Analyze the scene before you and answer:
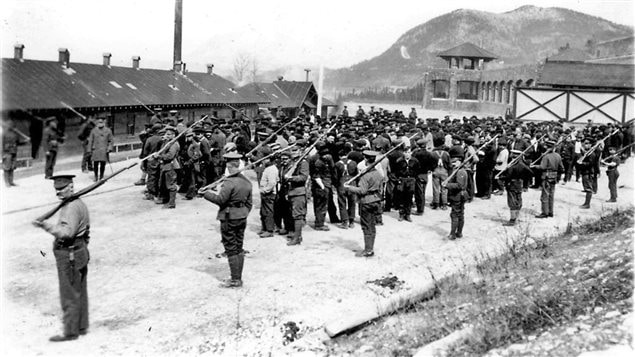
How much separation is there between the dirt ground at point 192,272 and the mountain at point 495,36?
104 m

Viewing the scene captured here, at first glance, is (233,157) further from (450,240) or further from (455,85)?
(455,85)

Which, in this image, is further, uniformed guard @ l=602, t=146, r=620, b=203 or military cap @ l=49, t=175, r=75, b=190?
uniformed guard @ l=602, t=146, r=620, b=203

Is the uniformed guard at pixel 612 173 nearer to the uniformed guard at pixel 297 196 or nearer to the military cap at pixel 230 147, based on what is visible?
the uniformed guard at pixel 297 196

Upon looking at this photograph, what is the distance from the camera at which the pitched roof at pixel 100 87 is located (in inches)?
289

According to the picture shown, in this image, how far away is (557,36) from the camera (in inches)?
5413

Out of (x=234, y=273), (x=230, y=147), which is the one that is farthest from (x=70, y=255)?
(x=230, y=147)

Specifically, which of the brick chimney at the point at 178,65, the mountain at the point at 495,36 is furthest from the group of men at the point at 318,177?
the mountain at the point at 495,36

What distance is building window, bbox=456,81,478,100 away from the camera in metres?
54.2

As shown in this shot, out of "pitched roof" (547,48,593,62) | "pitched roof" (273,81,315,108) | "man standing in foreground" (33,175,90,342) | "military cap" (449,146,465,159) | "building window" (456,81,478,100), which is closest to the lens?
"man standing in foreground" (33,175,90,342)

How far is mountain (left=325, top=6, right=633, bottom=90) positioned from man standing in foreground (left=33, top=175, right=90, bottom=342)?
359ft

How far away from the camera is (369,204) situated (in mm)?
9844

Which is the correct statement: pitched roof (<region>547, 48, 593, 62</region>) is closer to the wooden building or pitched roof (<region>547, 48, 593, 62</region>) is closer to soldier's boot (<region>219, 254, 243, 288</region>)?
the wooden building

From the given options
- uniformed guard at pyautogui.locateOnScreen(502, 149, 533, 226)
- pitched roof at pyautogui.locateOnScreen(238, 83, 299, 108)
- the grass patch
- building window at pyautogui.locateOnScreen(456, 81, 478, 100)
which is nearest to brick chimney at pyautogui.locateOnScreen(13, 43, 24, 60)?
uniformed guard at pyautogui.locateOnScreen(502, 149, 533, 226)

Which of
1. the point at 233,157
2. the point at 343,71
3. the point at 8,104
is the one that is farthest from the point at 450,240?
the point at 343,71
